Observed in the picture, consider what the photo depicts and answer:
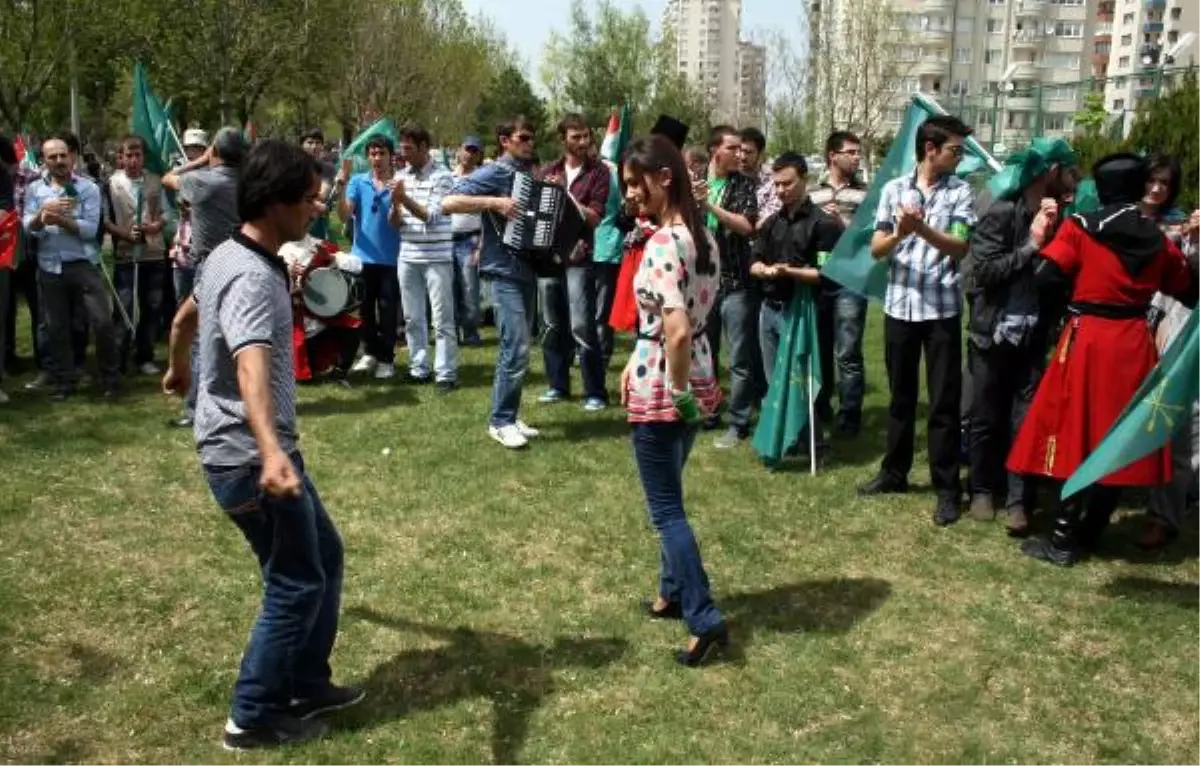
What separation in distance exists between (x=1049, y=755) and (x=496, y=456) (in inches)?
164

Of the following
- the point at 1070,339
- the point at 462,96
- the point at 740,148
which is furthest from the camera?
the point at 462,96

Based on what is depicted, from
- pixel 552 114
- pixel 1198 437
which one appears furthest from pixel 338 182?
pixel 552 114

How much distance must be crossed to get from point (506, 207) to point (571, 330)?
1.62 metres

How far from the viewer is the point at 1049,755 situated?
378cm

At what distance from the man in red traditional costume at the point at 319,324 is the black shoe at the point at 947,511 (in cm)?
533

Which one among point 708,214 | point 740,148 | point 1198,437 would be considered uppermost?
point 740,148

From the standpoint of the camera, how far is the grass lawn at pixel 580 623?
12.6ft

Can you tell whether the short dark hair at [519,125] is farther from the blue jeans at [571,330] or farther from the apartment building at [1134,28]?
the apartment building at [1134,28]

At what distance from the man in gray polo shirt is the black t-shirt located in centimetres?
404

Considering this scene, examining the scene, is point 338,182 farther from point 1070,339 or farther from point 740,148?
point 1070,339

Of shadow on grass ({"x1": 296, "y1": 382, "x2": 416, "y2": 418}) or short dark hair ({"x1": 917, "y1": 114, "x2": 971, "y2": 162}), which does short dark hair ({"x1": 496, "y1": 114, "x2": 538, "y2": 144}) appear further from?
short dark hair ({"x1": 917, "y1": 114, "x2": 971, "y2": 162})

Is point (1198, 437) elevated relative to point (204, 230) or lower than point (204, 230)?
lower

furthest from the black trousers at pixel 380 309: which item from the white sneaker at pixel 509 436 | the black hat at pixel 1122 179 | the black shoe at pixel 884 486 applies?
the black hat at pixel 1122 179

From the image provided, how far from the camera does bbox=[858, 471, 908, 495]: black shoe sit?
6.48 m
